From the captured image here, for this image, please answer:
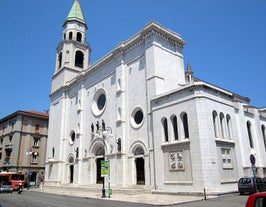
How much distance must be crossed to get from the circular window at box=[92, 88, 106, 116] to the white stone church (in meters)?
0.14

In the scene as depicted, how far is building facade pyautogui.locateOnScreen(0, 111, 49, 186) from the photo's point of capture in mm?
45541

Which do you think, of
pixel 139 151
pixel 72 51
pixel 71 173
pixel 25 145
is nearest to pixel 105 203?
pixel 139 151

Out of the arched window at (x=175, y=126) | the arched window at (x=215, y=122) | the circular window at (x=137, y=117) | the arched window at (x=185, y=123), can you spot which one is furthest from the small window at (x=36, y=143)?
the arched window at (x=215, y=122)

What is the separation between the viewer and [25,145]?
4681cm

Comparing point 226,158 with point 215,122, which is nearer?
point 226,158

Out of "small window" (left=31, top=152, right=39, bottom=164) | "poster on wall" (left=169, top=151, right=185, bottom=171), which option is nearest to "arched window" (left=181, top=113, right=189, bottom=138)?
"poster on wall" (left=169, top=151, right=185, bottom=171)

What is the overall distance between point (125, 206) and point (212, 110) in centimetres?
1110

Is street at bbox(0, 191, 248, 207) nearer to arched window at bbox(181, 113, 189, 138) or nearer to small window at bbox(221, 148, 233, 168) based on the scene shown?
small window at bbox(221, 148, 233, 168)

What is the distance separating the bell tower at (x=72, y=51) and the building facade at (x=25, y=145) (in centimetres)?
1035

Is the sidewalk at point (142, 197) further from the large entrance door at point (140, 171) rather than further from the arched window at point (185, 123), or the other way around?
the arched window at point (185, 123)

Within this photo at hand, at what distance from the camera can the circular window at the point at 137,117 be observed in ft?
84.9

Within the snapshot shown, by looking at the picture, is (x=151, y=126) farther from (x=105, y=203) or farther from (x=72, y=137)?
(x=72, y=137)

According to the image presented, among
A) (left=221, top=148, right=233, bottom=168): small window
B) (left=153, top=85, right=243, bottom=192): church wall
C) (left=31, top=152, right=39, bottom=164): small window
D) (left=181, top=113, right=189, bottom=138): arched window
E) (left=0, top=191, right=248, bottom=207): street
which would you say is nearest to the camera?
(left=0, top=191, right=248, bottom=207): street

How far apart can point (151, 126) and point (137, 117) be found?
3.49 metres
